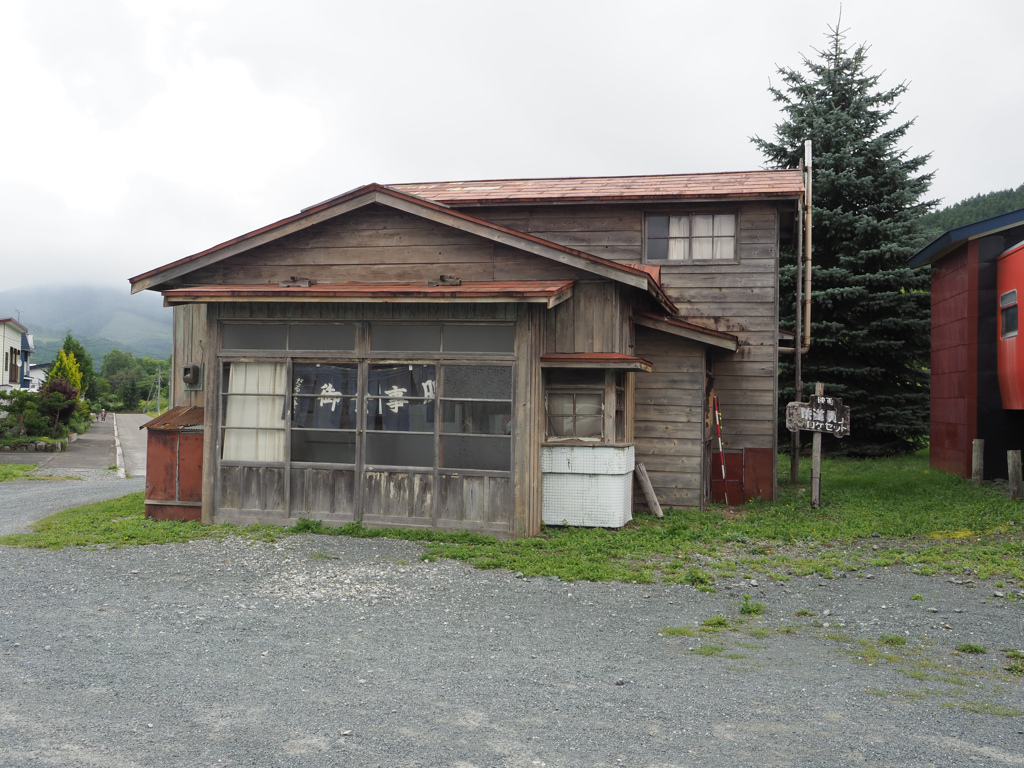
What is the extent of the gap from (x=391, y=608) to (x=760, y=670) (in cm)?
303

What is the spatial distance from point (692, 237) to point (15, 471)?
53.4ft

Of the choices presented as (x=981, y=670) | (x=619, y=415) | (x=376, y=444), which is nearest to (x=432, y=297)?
(x=376, y=444)

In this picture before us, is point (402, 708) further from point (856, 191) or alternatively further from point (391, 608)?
point (856, 191)

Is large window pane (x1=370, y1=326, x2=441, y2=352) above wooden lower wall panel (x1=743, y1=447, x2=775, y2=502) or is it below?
above

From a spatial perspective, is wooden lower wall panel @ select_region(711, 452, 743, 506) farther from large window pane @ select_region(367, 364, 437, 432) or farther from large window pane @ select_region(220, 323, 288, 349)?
large window pane @ select_region(220, 323, 288, 349)

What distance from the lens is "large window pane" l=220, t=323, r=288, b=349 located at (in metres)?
10.2

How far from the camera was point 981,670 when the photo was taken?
5270 millimetres

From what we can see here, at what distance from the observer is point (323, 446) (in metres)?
10.1

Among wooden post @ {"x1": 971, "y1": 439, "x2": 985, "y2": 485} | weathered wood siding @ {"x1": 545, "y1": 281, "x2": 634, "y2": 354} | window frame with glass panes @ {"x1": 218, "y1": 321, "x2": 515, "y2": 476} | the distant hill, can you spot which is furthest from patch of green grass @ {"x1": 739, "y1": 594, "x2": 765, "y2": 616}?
the distant hill

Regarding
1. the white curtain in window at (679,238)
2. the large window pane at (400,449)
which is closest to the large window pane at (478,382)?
the large window pane at (400,449)

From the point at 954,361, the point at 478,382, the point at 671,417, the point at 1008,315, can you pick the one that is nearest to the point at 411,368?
the point at 478,382

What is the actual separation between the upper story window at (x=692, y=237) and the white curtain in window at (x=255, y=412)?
6505mm

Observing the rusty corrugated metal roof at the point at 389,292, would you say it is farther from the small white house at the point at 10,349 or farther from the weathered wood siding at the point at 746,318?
the small white house at the point at 10,349

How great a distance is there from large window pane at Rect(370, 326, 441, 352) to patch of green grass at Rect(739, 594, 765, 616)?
476 centimetres
